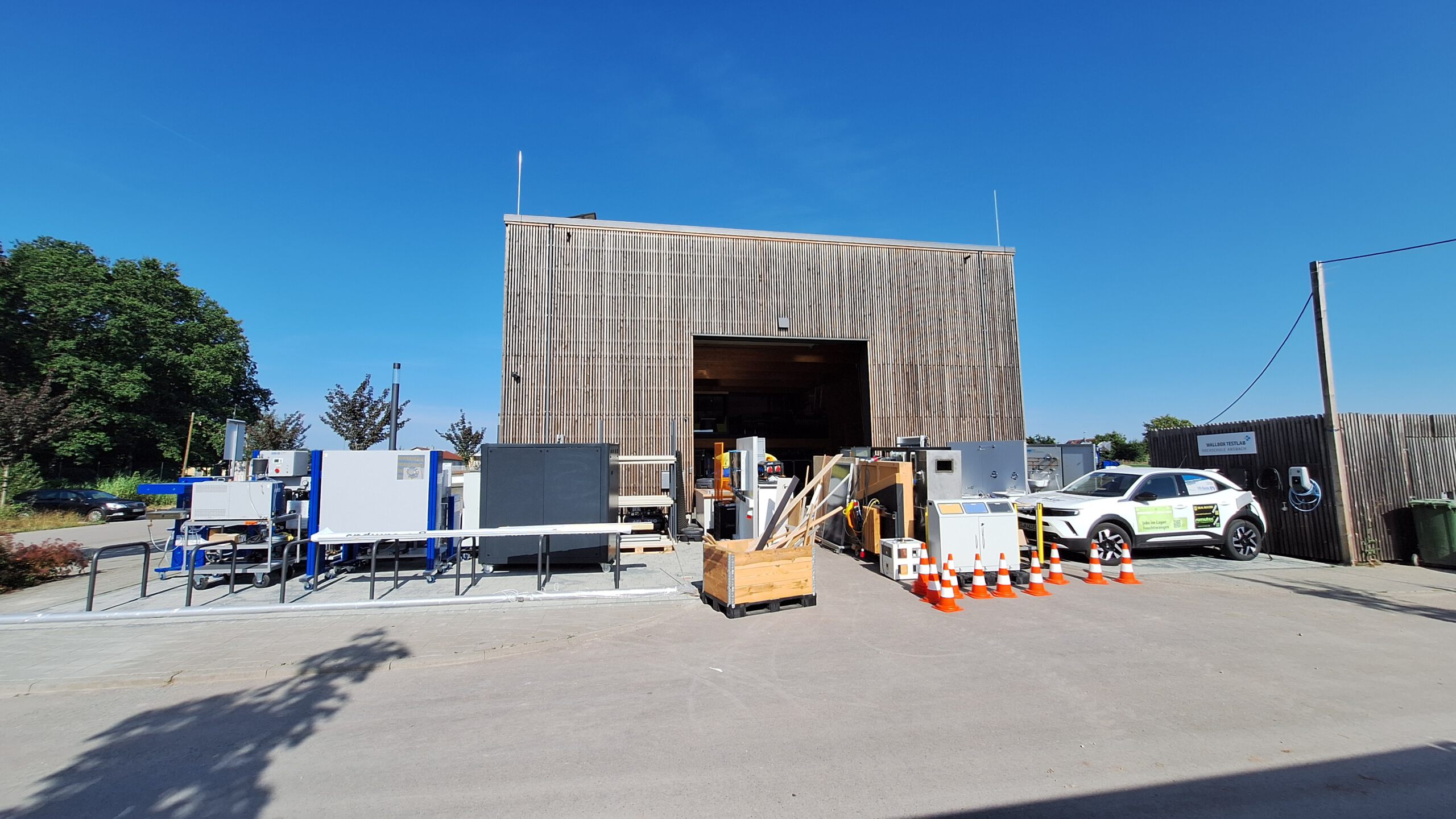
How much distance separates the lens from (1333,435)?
10.8m

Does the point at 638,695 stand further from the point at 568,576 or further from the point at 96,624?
the point at 96,624

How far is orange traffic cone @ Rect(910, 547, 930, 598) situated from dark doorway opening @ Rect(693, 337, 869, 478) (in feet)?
35.1

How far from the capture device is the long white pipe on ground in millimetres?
7180

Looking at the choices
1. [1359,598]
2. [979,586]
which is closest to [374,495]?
[979,586]

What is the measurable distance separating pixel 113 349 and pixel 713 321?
125 ft

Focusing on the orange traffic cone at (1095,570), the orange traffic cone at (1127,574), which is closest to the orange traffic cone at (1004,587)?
the orange traffic cone at (1095,570)

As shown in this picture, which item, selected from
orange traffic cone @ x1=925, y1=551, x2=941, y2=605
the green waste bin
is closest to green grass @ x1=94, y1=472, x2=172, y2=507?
orange traffic cone @ x1=925, y1=551, x2=941, y2=605

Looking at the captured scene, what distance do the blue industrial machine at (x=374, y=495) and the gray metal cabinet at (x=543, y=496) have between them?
35.3 inches

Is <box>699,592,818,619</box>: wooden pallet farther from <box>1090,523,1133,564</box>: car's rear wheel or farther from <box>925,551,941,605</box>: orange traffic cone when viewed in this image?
<box>1090,523,1133,564</box>: car's rear wheel

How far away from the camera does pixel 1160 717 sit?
4355mm

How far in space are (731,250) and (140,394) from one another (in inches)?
1461

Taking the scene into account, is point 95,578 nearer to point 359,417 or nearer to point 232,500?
point 232,500

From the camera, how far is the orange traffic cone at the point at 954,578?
7.88 m

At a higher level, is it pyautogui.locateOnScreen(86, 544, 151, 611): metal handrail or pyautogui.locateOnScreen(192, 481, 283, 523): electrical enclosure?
pyautogui.locateOnScreen(192, 481, 283, 523): electrical enclosure
